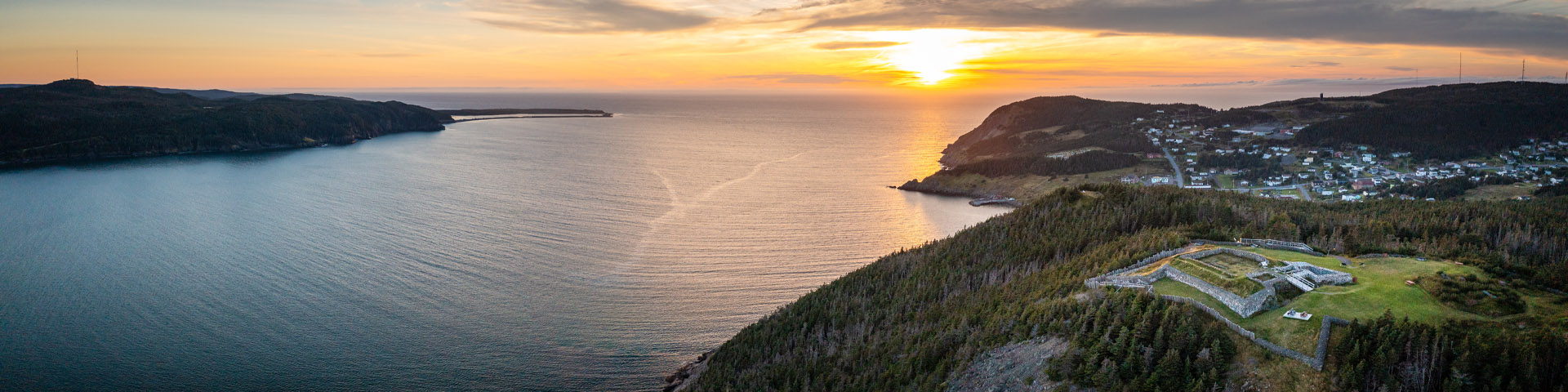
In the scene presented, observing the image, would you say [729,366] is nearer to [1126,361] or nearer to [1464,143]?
[1126,361]

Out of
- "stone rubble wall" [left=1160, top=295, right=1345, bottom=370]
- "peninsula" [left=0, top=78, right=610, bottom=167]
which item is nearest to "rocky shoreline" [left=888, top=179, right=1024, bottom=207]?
"stone rubble wall" [left=1160, top=295, right=1345, bottom=370]

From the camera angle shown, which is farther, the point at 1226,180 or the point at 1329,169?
the point at 1226,180

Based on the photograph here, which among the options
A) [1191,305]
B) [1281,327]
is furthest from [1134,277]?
[1281,327]

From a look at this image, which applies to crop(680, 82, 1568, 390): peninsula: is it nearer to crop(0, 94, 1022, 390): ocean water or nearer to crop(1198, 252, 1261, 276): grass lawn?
crop(1198, 252, 1261, 276): grass lawn

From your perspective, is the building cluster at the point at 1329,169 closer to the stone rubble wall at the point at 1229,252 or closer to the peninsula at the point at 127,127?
the stone rubble wall at the point at 1229,252

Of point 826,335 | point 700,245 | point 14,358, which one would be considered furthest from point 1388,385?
point 14,358

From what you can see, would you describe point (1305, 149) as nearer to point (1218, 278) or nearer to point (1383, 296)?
point (1383, 296)
